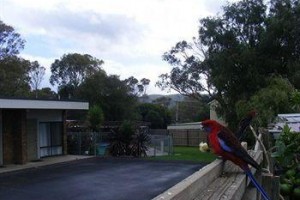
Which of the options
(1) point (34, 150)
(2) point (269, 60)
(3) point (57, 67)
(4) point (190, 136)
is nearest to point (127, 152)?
(1) point (34, 150)

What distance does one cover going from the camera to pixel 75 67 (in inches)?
3007

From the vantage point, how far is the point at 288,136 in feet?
20.3

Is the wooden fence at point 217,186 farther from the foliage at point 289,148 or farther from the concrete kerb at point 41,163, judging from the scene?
the concrete kerb at point 41,163

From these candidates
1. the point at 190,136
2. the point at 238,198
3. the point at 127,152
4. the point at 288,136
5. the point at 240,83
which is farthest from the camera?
the point at 190,136

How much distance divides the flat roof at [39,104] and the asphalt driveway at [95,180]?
11.3 ft

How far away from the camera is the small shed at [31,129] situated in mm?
27281

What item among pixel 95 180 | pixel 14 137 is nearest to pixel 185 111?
pixel 14 137

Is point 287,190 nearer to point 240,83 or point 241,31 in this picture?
point 240,83

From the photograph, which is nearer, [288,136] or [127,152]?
[288,136]

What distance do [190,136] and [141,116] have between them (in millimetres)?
19515

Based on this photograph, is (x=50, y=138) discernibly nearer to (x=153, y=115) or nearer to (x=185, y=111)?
(x=153, y=115)

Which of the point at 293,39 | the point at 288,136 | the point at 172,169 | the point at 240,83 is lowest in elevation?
the point at 172,169

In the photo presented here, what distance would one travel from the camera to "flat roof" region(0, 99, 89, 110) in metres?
→ 25.4

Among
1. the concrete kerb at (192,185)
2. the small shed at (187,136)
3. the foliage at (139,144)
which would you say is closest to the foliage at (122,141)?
the foliage at (139,144)
